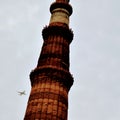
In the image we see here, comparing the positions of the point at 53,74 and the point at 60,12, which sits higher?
the point at 60,12

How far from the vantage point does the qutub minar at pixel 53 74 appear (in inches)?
842

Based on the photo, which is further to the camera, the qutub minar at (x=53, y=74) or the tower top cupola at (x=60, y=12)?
the tower top cupola at (x=60, y=12)

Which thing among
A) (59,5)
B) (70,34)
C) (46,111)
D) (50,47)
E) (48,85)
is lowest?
(46,111)

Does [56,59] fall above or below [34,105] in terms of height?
above

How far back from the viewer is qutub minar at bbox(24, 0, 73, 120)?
21.4 metres

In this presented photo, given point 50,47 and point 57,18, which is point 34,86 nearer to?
point 50,47

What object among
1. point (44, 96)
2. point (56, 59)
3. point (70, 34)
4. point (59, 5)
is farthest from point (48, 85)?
point (59, 5)

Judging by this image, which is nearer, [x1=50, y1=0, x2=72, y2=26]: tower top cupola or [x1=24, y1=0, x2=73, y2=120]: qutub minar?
[x1=24, y1=0, x2=73, y2=120]: qutub minar

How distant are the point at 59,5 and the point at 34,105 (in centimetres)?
1075

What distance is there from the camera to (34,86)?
23.1 meters

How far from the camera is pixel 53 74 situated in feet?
76.9

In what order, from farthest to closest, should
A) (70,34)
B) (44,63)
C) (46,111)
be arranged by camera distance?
(70,34) < (44,63) < (46,111)

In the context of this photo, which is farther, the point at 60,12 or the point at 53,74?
the point at 60,12

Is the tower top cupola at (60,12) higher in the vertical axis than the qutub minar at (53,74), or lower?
higher
